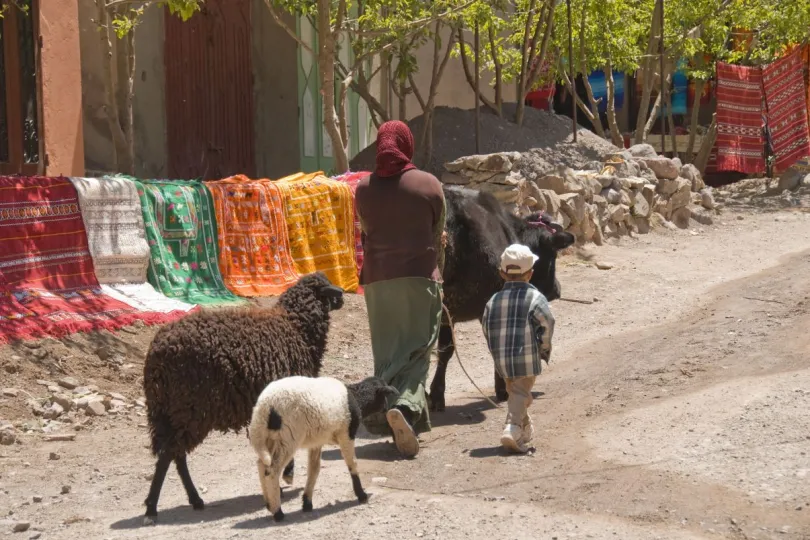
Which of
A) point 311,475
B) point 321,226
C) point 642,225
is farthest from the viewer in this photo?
point 642,225

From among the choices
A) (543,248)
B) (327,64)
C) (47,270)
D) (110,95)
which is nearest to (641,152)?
(327,64)

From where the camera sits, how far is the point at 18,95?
444 inches

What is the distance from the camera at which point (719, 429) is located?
232 inches

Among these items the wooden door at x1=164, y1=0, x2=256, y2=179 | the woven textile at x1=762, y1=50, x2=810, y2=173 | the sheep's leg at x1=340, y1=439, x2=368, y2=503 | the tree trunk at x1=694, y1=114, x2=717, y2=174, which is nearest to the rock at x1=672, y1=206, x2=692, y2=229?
the tree trunk at x1=694, y1=114, x2=717, y2=174

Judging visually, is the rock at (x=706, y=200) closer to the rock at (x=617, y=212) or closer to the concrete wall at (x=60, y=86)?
the rock at (x=617, y=212)

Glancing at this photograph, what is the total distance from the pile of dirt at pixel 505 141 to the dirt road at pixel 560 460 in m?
5.53

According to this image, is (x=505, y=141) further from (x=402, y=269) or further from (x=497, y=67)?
(x=402, y=269)

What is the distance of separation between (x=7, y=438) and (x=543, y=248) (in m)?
3.92

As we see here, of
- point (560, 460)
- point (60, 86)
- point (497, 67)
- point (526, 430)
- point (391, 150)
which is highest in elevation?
point (497, 67)

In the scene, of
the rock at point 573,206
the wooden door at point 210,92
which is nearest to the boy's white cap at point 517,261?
the rock at point 573,206

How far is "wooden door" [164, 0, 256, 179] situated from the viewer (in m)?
14.1

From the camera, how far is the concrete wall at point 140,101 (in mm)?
12484

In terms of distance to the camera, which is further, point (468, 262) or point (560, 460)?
point (468, 262)

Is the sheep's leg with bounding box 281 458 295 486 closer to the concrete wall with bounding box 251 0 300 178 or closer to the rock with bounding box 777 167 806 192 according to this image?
the concrete wall with bounding box 251 0 300 178
